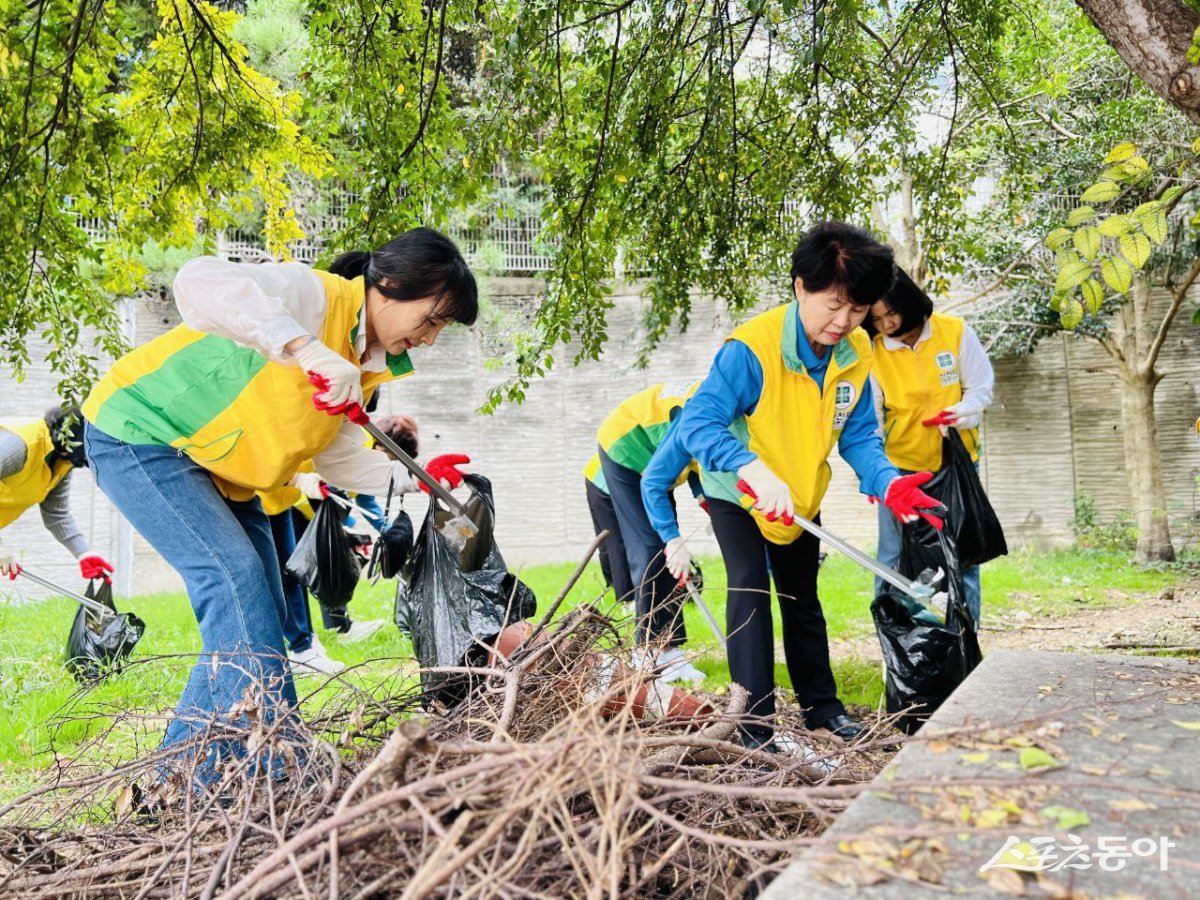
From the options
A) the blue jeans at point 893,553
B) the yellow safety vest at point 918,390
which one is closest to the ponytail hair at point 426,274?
the yellow safety vest at point 918,390

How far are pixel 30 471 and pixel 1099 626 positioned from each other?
566 centimetres

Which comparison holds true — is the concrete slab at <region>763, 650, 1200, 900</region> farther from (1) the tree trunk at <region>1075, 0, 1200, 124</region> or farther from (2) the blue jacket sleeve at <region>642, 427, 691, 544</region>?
(2) the blue jacket sleeve at <region>642, 427, 691, 544</region>

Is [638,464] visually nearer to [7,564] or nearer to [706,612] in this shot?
[706,612]

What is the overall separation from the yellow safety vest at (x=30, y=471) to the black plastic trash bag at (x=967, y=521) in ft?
11.9

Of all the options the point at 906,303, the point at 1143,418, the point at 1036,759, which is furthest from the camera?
the point at 1143,418

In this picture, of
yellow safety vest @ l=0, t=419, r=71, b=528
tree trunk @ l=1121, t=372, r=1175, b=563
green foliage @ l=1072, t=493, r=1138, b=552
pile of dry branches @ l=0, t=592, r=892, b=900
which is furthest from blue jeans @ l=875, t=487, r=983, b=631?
green foliage @ l=1072, t=493, r=1138, b=552

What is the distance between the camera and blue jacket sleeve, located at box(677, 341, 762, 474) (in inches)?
112

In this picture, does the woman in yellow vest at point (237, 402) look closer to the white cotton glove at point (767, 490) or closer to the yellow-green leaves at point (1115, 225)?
the white cotton glove at point (767, 490)

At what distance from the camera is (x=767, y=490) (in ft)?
8.86

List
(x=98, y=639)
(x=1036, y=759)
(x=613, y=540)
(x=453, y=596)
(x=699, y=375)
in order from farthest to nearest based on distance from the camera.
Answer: (x=699, y=375)
(x=613, y=540)
(x=98, y=639)
(x=453, y=596)
(x=1036, y=759)

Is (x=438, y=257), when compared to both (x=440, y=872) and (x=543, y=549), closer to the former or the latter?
(x=440, y=872)

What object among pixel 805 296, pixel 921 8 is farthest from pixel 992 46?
pixel 805 296

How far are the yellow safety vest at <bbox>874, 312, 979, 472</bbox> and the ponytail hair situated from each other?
182cm

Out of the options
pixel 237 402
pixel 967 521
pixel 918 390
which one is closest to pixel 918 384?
pixel 918 390
